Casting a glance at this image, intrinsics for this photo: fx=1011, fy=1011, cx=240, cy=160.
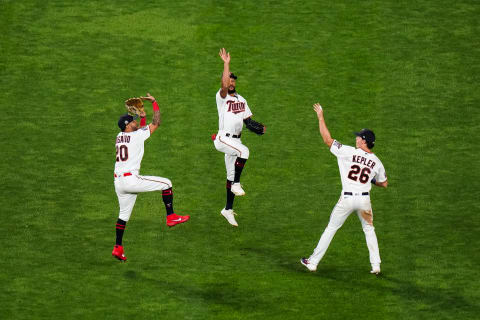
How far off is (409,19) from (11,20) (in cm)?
939

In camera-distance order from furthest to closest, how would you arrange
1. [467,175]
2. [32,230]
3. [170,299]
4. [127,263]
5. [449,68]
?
[449,68]
[467,175]
[32,230]
[127,263]
[170,299]

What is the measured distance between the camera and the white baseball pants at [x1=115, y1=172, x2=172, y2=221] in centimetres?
1642

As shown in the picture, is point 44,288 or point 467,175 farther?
point 467,175

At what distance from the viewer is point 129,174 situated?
1642cm

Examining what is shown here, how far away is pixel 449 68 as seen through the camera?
22.7m

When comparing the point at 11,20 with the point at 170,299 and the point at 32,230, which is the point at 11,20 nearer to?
the point at 32,230

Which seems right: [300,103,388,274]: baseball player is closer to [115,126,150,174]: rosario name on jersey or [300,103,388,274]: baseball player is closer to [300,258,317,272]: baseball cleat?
[300,258,317,272]: baseball cleat

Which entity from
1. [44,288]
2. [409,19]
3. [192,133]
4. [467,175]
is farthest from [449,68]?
[44,288]

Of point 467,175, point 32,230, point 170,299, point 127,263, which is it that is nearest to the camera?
point 170,299

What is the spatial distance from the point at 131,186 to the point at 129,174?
20 cm

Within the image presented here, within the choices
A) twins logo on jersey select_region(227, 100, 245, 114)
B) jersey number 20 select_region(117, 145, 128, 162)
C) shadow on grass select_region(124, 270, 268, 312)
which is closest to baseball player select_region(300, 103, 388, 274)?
shadow on grass select_region(124, 270, 268, 312)

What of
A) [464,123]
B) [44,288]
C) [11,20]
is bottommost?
[44,288]

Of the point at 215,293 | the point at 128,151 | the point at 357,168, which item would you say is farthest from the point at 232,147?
the point at 215,293

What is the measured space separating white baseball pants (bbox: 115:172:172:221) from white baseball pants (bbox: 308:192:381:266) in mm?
2722
